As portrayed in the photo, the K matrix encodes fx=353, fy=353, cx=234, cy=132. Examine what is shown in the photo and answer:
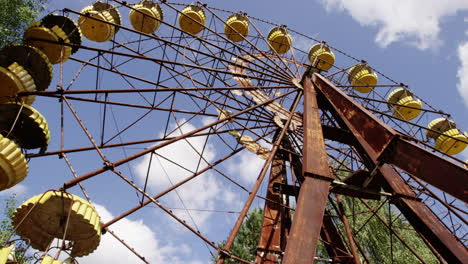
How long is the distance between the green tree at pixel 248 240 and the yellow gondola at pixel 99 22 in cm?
1743

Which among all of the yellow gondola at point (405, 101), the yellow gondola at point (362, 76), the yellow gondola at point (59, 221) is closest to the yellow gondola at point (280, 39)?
the yellow gondola at point (362, 76)

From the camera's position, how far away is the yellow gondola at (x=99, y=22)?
12.5 m

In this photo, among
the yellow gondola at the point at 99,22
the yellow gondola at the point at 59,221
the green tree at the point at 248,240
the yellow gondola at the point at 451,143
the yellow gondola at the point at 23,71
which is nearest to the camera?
the yellow gondola at the point at 59,221

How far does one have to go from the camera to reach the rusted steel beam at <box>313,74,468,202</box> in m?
4.68

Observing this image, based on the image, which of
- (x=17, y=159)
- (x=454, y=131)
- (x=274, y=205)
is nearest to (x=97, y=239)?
(x=17, y=159)

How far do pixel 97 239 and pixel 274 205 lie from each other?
572 centimetres

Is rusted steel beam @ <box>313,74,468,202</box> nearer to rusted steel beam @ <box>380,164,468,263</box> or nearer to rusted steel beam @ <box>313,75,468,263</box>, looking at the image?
rusted steel beam @ <box>313,75,468,263</box>

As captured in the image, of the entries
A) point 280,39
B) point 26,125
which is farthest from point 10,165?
point 280,39

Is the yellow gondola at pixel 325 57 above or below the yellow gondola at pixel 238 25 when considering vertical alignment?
above

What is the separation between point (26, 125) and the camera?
8.50 meters

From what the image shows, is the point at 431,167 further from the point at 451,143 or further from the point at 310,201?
the point at 451,143

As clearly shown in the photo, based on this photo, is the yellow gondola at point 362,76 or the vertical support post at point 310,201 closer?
the vertical support post at point 310,201

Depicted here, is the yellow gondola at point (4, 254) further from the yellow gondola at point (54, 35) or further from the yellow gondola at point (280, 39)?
the yellow gondola at point (280, 39)

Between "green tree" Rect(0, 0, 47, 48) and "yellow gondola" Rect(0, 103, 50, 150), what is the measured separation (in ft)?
19.8
